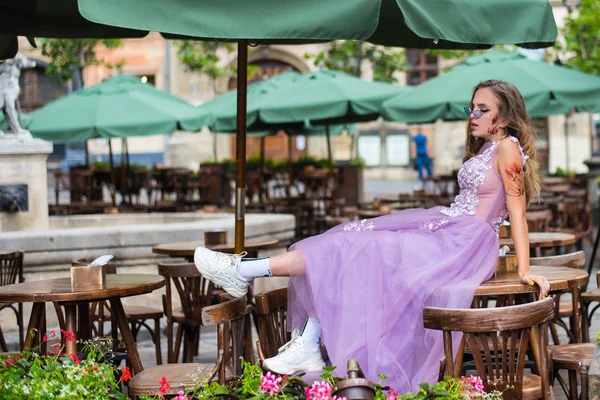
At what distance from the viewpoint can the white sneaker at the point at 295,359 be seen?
15.7ft

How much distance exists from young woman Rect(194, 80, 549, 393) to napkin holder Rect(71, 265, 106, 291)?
29.7 inches

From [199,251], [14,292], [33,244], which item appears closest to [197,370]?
[199,251]

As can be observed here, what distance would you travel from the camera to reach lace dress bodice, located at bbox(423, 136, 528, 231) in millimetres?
5305

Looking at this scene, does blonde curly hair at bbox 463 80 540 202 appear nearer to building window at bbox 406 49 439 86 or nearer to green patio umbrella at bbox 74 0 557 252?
green patio umbrella at bbox 74 0 557 252

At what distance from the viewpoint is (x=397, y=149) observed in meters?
37.1

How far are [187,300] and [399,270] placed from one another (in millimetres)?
2298

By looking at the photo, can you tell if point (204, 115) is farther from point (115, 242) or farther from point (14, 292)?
point (14, 292)

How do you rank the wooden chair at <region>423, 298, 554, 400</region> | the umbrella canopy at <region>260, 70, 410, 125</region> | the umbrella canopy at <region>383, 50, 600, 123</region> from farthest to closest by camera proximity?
the umbrella canopy at <region>260, 70, 410, 125</region>, the umbrella canopy at <region>383, 50, 600, 123</region>, the wooden chair at <region>423, 298, 554, 400</region>

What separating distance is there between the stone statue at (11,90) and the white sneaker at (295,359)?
817cm

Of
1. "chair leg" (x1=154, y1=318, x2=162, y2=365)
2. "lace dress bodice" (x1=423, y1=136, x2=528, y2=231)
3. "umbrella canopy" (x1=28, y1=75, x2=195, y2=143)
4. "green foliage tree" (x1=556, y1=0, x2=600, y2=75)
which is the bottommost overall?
"chair leg" (x1=154, y1=318, x2=162, y2=365)

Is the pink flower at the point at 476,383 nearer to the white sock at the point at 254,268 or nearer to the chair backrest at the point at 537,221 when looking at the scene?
the white sock at the point at 254,268

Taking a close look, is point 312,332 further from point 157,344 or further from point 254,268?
point 157,344

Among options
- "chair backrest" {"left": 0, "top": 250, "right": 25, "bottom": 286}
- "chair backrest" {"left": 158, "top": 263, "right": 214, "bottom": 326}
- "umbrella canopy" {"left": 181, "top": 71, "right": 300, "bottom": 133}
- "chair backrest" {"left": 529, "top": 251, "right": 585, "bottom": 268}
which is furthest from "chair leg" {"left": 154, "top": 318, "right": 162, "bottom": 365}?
"umbrella canopy" {"left": 181, "top": 71, "right": 300, "bottom": 133}

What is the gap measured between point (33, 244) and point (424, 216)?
14.7 feet
